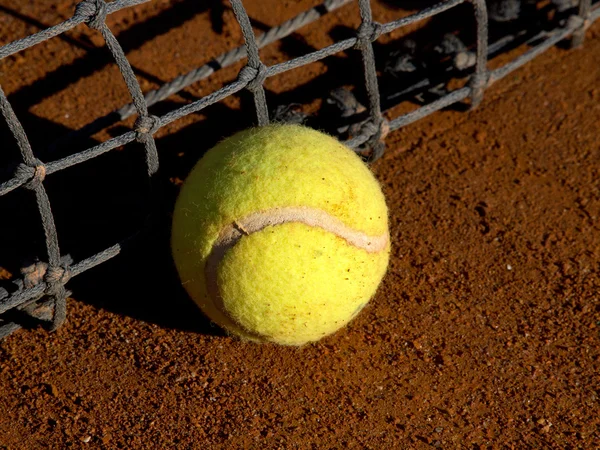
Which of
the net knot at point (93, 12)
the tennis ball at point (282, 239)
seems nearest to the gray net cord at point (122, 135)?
the net knot at point (93, 12)

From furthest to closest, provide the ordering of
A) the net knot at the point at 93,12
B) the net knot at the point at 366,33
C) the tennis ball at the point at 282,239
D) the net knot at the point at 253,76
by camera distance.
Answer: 1. the net knot at the point at 366,33
2. the net knot at the point at 253,76
3. the net knot at the point at 93,12
4. the tennis ball at the point at 282,239

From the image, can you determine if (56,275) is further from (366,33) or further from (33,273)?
(366,33)

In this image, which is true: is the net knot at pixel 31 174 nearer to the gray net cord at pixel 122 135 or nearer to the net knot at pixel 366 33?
the gray net cord at pixel 122 135

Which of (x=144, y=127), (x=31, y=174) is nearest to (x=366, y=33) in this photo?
(x=144, y=127)

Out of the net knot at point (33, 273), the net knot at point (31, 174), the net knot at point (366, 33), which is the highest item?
the net knot at point (31, 174)

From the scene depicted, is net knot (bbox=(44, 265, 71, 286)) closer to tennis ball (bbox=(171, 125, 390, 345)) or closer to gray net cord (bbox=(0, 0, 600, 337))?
gray net cord (bbox=(0, 0, 600, 337))

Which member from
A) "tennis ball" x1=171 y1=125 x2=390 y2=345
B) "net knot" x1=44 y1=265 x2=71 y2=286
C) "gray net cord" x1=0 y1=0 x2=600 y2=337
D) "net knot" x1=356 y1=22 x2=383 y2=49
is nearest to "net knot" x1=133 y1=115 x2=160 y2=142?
"gray net cord" x1=0 y1=0 x2=600 y2=337
